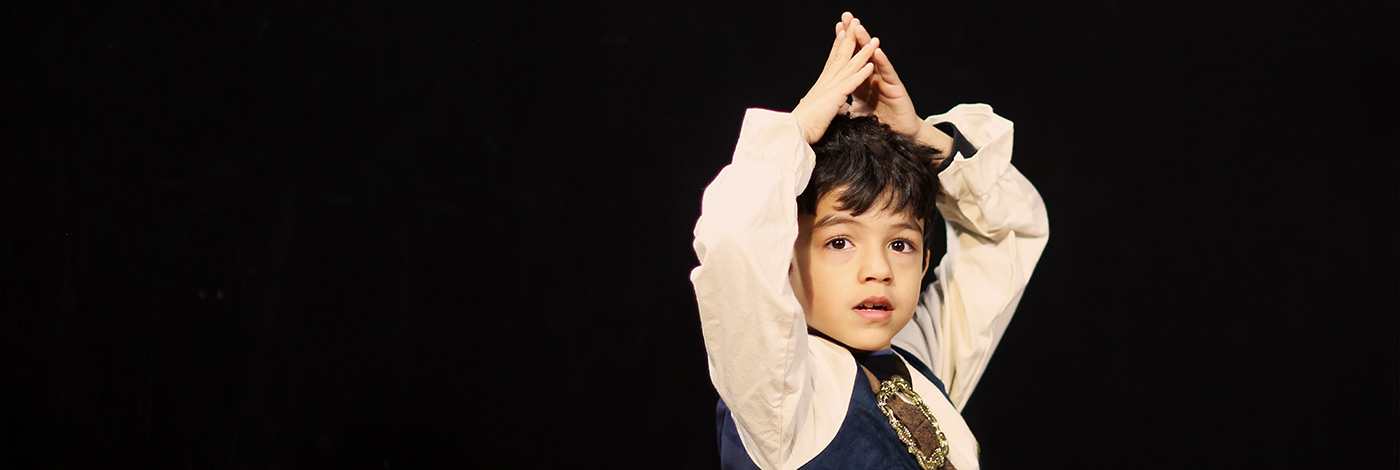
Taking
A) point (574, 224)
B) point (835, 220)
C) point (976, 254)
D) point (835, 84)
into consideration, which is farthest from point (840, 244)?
point (574, 224)

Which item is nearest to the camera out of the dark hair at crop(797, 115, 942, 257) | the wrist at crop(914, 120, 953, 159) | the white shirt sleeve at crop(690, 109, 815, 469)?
the white shirt sleeve at crop(690, 109, 815, 469)

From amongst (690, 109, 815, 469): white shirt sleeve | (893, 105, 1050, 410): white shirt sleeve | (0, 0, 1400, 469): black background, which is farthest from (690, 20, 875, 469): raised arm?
(0, 0, 1400, 469): black background

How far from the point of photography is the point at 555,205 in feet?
4.25

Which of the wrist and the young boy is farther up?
the wrist

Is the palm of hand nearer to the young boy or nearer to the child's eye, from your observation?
the young boy

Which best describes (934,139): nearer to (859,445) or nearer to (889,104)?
(889,104)

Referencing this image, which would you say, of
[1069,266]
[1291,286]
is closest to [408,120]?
[1069,266]

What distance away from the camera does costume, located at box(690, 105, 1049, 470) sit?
0.80 metres

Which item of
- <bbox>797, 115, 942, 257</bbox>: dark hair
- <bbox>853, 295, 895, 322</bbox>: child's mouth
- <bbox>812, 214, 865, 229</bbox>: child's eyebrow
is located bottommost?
<bbox>853, 295, 895, 322</bbox>: child's mouth

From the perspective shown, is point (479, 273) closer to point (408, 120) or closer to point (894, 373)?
point (408, 120)

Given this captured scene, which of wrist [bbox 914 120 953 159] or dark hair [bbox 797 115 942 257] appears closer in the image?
dark hair [bbox 797 115 942 257]

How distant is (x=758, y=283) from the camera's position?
0.79 metres

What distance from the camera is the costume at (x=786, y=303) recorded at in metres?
0.80

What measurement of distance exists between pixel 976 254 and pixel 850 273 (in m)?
0.24
